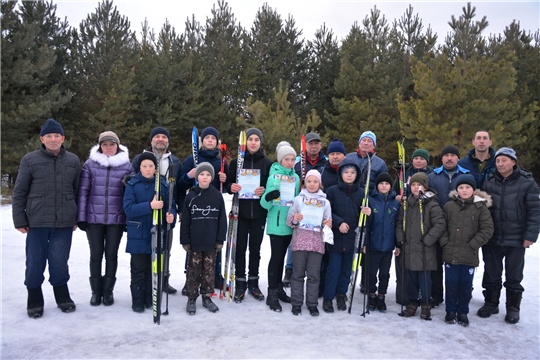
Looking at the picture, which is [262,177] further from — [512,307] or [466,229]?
[512,307]

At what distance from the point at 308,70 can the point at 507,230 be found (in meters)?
21.4

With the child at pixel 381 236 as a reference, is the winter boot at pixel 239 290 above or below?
below

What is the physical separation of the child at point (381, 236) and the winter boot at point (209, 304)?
6.42 feet

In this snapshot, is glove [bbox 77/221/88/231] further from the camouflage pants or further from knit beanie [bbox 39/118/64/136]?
the camouflage pants

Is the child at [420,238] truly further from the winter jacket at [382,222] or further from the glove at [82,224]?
the glove at [82,224]

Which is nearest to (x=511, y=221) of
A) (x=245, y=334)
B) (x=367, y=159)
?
(x=367, y=159)

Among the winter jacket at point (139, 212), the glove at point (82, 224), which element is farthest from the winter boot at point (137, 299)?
the glove at point (82, 224)

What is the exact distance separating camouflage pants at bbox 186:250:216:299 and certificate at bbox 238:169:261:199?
845 millimetres

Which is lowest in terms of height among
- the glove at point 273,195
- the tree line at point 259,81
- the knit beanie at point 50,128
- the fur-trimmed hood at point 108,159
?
the glove at point 273,195

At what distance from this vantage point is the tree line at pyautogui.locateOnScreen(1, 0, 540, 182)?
15852 mm

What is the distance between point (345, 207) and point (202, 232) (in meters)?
1.79

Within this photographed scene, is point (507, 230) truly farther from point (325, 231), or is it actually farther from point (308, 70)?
point (308, 70)

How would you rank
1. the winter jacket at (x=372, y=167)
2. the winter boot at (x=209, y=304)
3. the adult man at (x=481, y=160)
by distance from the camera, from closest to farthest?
1. the winter boot at (x=209, y=304)
2. the adult man at (x=481, y=160)
3. the winter jacket at (x=372, y=167)

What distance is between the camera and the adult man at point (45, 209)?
444 centimetres
